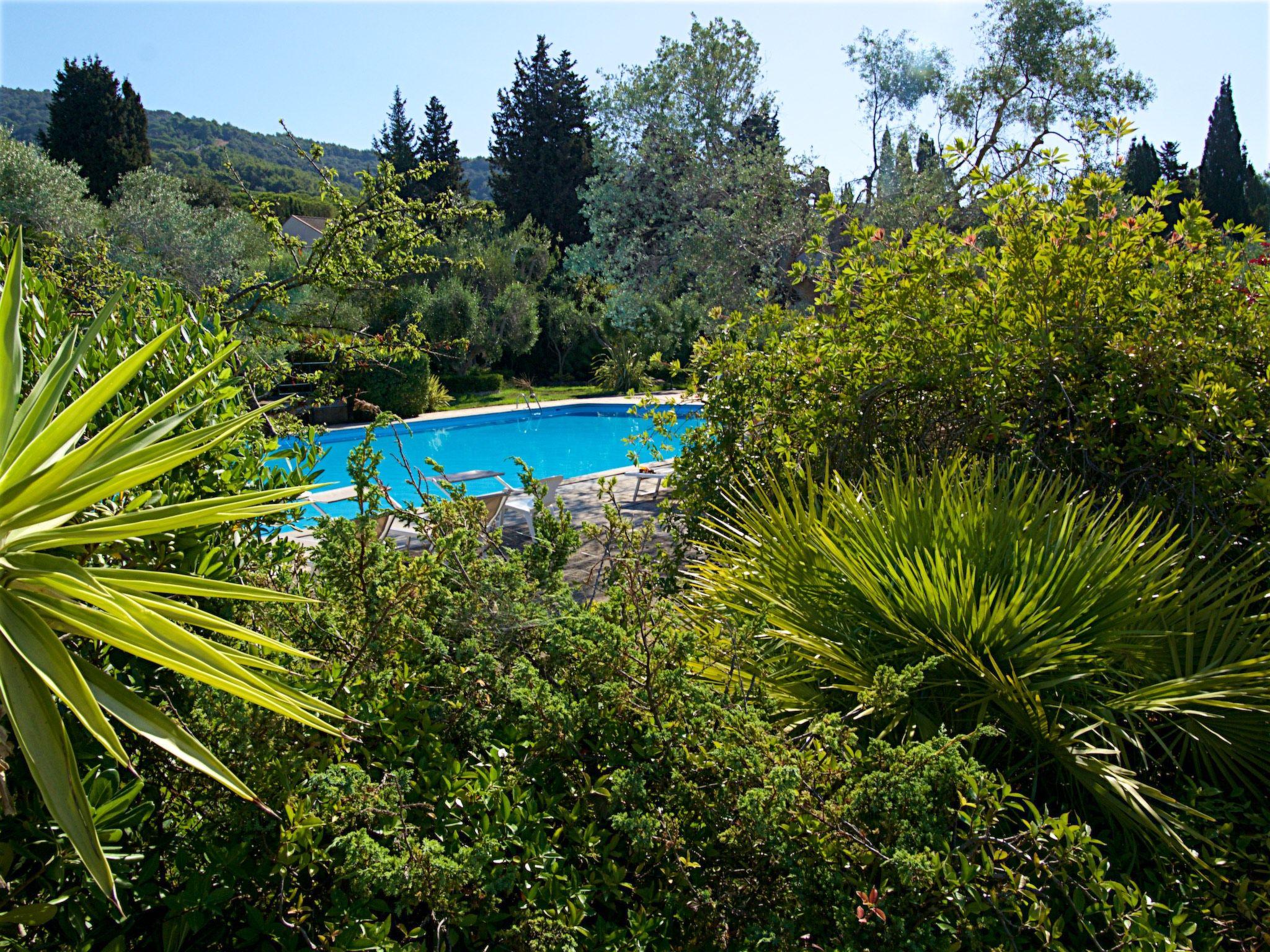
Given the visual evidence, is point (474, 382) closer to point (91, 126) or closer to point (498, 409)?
point (498, 409)

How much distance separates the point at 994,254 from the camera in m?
4.39

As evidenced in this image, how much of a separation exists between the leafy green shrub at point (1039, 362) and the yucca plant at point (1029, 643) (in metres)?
0.82

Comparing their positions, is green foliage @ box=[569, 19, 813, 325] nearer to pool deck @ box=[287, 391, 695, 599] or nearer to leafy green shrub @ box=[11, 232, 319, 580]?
pool deck @ box=[287, 391, 695, 599]

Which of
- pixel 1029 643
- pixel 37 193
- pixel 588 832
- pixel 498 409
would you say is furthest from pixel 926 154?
pixel 588 832

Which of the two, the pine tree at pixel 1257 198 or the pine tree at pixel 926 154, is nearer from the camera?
the pine tree at pixel 926 154

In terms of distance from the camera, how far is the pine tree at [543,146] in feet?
117

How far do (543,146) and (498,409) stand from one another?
826 inches

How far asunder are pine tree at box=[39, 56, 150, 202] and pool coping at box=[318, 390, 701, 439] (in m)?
17.8

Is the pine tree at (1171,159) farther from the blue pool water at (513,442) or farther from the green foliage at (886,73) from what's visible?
the blue pool water at (513,442)

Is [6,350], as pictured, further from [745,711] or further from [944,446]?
[944,446]

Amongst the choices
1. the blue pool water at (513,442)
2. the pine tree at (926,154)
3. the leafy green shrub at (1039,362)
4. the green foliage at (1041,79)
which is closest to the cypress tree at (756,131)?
the pine tree at (926,154)

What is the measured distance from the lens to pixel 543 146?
120 ft

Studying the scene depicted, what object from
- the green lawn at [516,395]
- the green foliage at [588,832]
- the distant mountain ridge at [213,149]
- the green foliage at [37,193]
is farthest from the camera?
the distant mountain ridge at [213,149]

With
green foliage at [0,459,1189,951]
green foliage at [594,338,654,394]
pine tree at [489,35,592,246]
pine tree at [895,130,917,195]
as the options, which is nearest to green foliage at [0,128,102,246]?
green foliage at [594,338,654,394]
